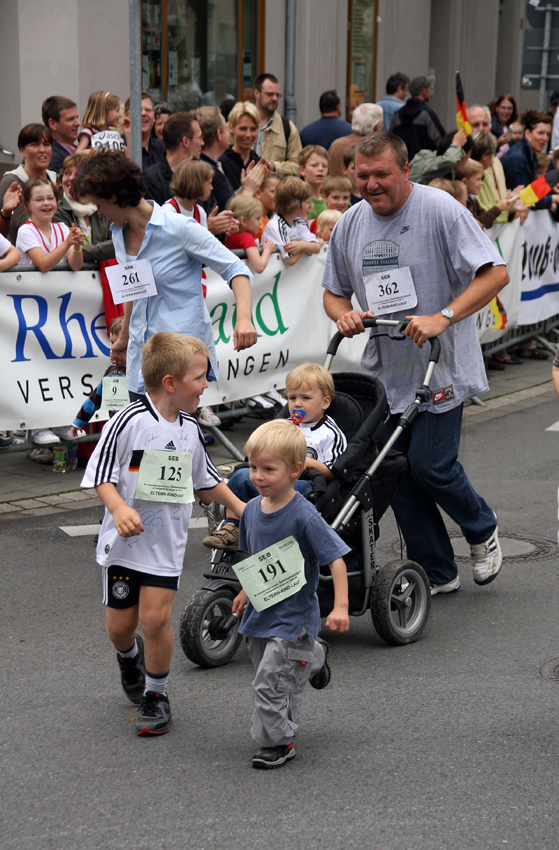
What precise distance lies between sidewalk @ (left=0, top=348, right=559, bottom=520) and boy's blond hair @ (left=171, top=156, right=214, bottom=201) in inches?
71.7

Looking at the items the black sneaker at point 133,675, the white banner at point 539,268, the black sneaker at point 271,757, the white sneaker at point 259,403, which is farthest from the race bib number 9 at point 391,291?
the white banner at point 539,268

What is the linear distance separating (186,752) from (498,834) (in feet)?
3.69

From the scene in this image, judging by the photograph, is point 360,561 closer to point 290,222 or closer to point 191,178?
point 191,178

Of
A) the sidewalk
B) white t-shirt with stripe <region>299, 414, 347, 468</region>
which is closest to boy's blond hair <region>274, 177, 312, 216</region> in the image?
the sidewalk

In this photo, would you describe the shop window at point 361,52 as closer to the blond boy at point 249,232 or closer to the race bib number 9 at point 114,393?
the blond boy at point 249,232

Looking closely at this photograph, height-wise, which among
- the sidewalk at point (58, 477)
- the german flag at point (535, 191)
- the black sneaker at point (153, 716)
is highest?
the german flag at point (535, 191)

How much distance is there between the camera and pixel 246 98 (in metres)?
17.7

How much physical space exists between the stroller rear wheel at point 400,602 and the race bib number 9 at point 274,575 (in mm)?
1129

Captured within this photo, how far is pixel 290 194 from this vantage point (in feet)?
30.5

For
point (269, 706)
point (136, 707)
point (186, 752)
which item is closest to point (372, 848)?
point (269, 706)

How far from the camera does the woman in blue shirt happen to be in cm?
536

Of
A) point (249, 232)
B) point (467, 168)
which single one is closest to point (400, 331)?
point (249, 232)

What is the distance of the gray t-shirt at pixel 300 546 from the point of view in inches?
154

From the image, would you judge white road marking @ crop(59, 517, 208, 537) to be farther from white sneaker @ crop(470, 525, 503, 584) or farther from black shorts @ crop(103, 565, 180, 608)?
black shorts @ crop(103, 565, 180, 608)
